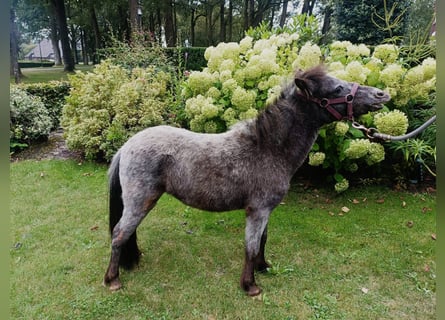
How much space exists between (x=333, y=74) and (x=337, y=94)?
1529 mm

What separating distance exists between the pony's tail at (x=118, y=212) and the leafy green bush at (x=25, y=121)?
15.8 feet

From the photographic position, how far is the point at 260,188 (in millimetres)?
2539

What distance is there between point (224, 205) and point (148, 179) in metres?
0.70

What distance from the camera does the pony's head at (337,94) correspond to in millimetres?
2334

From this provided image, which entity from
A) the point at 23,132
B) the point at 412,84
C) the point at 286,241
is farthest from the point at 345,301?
the point at 23,132

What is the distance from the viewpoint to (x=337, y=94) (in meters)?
2.37

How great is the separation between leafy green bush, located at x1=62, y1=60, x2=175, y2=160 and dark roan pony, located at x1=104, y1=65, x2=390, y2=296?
120 inches

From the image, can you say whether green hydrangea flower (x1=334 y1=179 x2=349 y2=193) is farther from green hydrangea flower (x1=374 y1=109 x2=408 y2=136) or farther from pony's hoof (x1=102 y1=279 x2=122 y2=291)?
pony's hoof (x1=102 y1=279 x2=122 y2=291)

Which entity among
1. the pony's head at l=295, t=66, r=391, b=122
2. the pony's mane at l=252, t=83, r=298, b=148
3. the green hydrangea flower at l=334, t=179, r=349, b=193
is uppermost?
the pony's head at l=295, t=66, r=391, b=122

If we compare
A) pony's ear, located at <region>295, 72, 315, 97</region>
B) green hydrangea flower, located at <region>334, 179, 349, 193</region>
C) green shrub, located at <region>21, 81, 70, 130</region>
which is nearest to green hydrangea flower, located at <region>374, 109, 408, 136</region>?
green hydrangea flower, located at <region>334, 179, 349, 193</region>

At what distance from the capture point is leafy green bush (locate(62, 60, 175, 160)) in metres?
5.52

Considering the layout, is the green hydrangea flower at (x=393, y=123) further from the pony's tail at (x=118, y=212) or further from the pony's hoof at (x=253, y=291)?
the pony's tail at (x=118, y=212)

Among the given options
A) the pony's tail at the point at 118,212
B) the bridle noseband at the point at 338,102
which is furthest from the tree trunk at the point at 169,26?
the bridle noseband at the point at 338,102

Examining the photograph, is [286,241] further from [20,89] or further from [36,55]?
[36,55]
